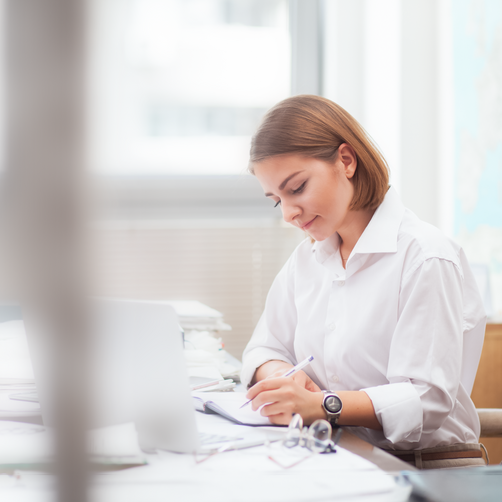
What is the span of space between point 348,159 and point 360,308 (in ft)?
1.10

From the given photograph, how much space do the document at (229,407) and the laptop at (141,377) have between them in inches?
3.0

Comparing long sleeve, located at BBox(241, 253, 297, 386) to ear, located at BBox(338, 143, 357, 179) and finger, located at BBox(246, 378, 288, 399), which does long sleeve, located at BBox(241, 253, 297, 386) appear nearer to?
ear, located at BBox(338, 143, 357, 179)

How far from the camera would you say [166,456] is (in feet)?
1.70

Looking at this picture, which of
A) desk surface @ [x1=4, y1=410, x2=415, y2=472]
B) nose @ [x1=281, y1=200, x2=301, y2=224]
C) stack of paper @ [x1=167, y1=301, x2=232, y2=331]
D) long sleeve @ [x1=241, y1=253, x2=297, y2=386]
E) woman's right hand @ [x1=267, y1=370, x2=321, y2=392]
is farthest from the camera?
stack of paper @ [x1=167, y1=301, x2=232, y2=331]

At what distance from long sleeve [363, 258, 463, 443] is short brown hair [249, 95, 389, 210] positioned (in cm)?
25

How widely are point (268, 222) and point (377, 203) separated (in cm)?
164

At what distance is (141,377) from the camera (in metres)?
0.42

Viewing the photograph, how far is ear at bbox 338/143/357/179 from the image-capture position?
3.95 feet

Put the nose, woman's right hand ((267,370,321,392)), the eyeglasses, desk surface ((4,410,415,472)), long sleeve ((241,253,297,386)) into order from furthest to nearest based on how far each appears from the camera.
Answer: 1. long sleeve ((241,253,297,386))
2. the nose
3. woman's right hand ((267,370,321,392))
4. the eyeglasses
5. desk surface ((4,410,415,472))

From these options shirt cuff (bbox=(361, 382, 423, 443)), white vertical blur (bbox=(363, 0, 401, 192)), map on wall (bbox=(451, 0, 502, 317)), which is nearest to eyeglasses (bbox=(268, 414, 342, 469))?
shirt cuff (bbox=(361, 382, 423, 443))

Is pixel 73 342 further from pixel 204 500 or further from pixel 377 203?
pixel 377 203

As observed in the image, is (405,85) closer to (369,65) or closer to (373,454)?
(369,65)

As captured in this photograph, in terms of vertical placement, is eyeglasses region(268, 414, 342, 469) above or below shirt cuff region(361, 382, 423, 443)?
above

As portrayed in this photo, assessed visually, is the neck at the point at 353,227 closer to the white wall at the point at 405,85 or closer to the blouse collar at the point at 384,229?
the blouse collar at the point at 384,229
